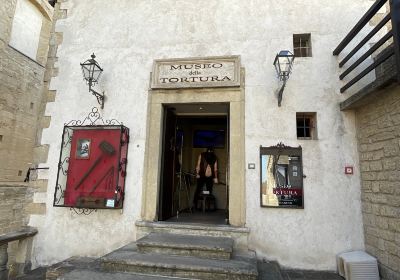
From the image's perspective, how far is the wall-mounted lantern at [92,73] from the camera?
13.7ft

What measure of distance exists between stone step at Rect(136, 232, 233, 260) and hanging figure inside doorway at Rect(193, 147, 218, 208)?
245 centimetres

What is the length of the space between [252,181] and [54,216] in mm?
3217

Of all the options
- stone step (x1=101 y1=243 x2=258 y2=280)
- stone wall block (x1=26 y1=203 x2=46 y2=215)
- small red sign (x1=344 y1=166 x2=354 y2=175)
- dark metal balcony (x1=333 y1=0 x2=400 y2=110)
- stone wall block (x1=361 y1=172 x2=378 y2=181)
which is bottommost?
stone step (x1=101 y1=243 x2=258 y2=280)

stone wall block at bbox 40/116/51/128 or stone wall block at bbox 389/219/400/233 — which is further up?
stone wall block at bbox 40/116/51/128

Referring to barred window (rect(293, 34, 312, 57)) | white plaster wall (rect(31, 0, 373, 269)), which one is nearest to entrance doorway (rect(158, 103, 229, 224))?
white plaster wall (rect(31, 0, 373, 269))

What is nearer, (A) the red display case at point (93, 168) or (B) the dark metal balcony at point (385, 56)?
(B) the dark metal balcony at point (385, 56)

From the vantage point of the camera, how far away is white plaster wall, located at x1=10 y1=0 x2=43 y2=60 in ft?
38.7

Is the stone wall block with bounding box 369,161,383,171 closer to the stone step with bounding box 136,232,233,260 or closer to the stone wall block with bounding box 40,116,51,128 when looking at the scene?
the stone step with bounding box 136,232,233,260

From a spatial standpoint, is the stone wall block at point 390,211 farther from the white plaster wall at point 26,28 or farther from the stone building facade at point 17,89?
the white plaster wall at point 26,28

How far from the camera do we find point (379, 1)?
2969mm

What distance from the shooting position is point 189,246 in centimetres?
320

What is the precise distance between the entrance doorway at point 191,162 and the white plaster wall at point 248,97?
52 centimetres

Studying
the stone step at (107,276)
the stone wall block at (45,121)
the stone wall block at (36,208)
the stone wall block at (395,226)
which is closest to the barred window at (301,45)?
the stone wall block at (395,226)

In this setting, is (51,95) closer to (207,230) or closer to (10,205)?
(207,230)
